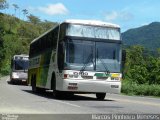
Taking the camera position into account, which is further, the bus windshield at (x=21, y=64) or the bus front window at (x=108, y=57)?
the bus windshield at (x=21, y=64)

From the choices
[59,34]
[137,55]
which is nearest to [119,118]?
[59,34]

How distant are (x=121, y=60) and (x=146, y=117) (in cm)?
844

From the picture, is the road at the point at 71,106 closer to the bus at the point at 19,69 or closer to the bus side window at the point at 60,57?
the bus side window at the point at 60,57

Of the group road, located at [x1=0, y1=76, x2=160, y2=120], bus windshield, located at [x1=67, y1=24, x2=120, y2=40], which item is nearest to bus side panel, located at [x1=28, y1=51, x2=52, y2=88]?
bus windshield, located at [x1=67, y1=24, x2=120, y2=40]

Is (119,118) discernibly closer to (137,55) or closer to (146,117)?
(146,117)

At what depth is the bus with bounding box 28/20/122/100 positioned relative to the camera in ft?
72.4

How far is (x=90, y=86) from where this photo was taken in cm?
2219

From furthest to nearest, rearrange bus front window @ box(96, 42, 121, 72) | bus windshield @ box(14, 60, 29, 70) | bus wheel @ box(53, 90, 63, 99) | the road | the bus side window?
bus windshield @ box(14, 60, 29, 70), bus wheel @ box(53, 90, 63, 99), bus front window @ box(96, 42, 121, 72), the bus side window, the road

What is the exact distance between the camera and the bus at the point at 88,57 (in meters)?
22.1

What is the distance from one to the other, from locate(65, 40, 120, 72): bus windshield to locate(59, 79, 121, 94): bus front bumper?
0.60m

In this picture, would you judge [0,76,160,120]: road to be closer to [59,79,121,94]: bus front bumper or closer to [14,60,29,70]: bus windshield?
[59,79,121,94]: bus front bumper

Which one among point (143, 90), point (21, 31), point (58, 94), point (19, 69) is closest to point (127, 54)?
point (19, 69)

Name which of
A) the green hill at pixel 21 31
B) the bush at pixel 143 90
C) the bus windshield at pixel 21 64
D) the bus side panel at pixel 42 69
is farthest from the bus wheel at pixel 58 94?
the green hill at pixel 21 31

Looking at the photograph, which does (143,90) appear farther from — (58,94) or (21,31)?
(21,31)
